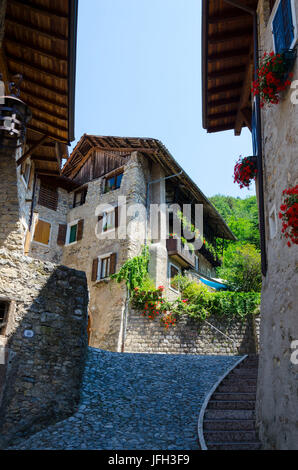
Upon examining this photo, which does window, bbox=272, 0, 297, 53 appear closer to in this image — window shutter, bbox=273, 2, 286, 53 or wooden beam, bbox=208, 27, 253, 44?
window shutter, bbox=273, 2, 286, 53

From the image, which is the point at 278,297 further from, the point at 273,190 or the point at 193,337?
the point at 193,337

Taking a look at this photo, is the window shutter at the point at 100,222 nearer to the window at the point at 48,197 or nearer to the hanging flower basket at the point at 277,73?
the window at the point at 48,197

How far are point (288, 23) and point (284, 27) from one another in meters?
0.17

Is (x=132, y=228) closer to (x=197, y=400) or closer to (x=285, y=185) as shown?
(x=197, y=400)

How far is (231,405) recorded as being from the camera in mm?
8188

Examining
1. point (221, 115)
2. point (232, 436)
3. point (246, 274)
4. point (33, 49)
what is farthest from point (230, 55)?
point (246, 274)

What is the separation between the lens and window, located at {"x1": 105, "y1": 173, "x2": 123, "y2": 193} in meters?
21.8

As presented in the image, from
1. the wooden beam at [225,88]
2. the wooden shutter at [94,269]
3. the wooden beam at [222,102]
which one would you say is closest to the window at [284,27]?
the wooden beam at [225,88]

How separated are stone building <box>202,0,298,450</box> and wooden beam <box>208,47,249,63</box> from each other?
0.02 metres

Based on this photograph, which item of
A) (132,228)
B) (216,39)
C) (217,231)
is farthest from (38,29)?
(217,231)

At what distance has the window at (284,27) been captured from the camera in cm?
596
